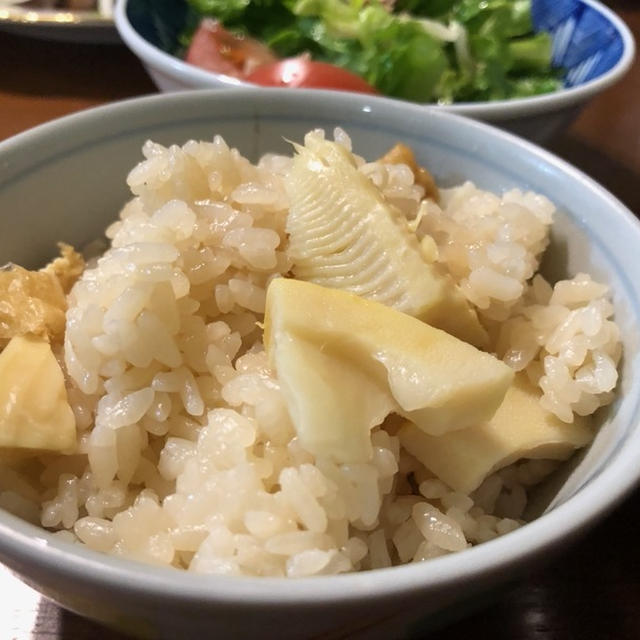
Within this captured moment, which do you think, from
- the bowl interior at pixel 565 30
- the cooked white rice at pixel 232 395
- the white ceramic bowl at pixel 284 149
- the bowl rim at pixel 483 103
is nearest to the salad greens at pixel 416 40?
the bowl interior at pixel 565 30

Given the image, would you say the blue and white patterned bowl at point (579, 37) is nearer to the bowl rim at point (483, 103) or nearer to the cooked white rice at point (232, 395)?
the bowl rim at point (483, 103)

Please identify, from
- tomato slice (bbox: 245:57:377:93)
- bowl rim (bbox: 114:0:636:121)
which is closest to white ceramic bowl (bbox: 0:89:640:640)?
bowl rim (bbox: 114:0:636:121)

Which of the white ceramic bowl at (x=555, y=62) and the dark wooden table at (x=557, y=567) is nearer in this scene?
the dark wooden table at (x=557, y=567)

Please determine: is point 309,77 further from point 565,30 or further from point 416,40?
point 565,30

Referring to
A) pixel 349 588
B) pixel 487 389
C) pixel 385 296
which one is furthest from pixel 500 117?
pixel 349 588

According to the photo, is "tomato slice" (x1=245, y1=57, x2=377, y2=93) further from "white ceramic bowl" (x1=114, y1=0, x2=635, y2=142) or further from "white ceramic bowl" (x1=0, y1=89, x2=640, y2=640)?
"white ceramic bowl" (x1=0, y1=89, x2=640, y2=640)

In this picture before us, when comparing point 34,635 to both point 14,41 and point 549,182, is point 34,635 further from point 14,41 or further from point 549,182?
point 14,41

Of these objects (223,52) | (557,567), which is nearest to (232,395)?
(557,567)

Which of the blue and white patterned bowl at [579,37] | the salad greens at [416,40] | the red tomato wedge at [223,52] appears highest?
the blue and white patterned bowl at [579,37]
